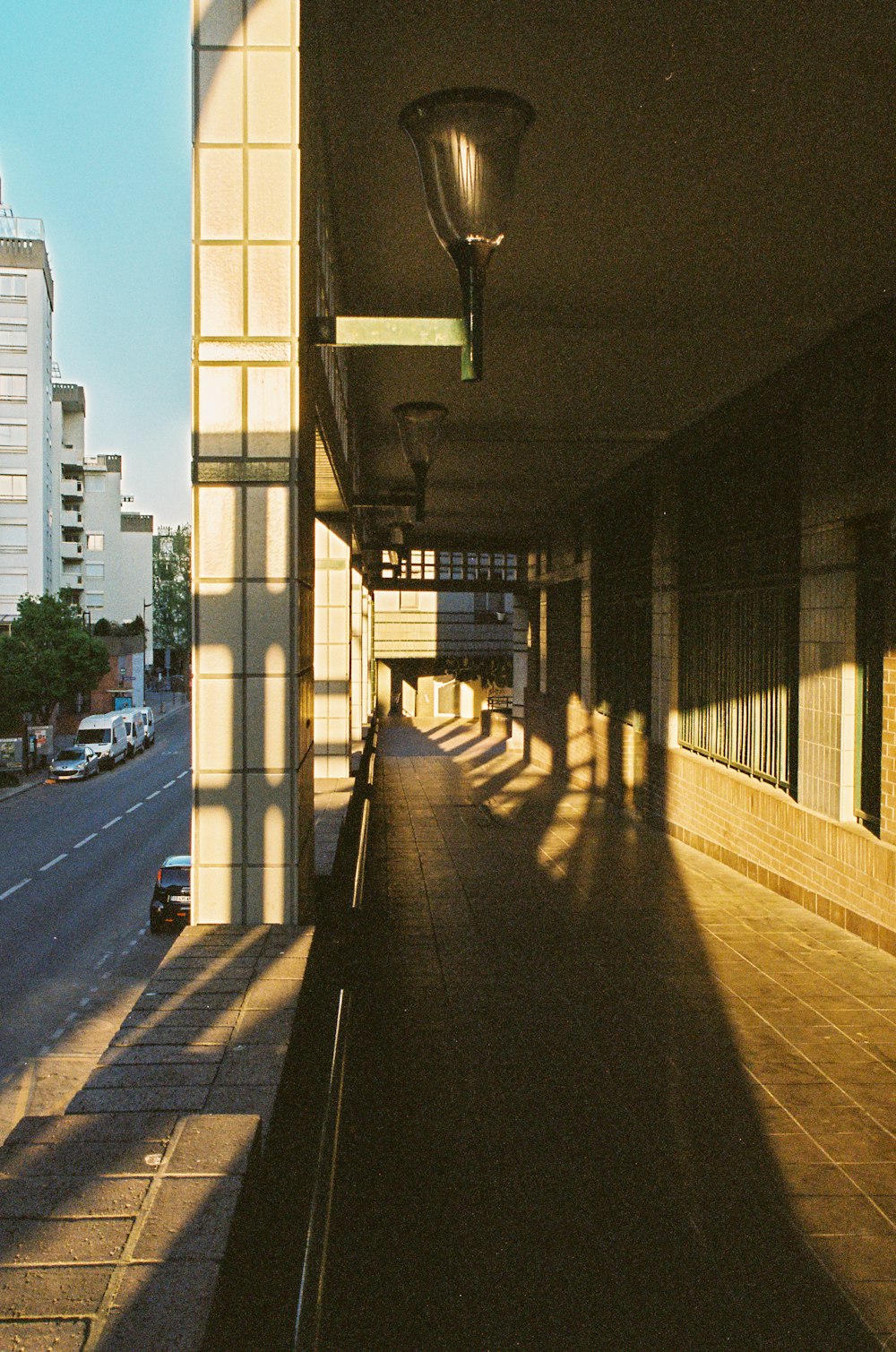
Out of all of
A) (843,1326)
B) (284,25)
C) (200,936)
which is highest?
(284,25)

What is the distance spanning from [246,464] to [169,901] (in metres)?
14.0

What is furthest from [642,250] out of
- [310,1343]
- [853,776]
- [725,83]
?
[310,1343]

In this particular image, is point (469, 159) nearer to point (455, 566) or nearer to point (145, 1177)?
point (145, 1177)

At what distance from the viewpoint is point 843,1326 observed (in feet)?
12.1

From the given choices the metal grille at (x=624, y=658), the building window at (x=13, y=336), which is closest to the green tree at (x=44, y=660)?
the building window at (x=13, y=336)

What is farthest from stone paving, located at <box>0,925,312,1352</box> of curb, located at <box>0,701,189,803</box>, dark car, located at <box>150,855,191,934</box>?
curb, located at <box>0,701,189,803</box>

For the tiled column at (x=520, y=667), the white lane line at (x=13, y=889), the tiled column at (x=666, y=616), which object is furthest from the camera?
the tiled column at (x=520, y=667)

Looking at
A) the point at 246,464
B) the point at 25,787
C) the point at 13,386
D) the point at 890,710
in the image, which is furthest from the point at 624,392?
the point at 13,386

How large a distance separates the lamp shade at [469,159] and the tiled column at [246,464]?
1307 mm

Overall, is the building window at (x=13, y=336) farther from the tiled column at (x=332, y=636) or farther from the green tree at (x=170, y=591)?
the green tree at (x=170, y=591)

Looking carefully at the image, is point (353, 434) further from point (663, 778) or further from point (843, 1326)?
point (843, 1326)

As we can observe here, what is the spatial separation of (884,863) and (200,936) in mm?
5670

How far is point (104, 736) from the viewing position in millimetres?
43812

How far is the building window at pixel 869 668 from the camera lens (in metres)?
8.82
